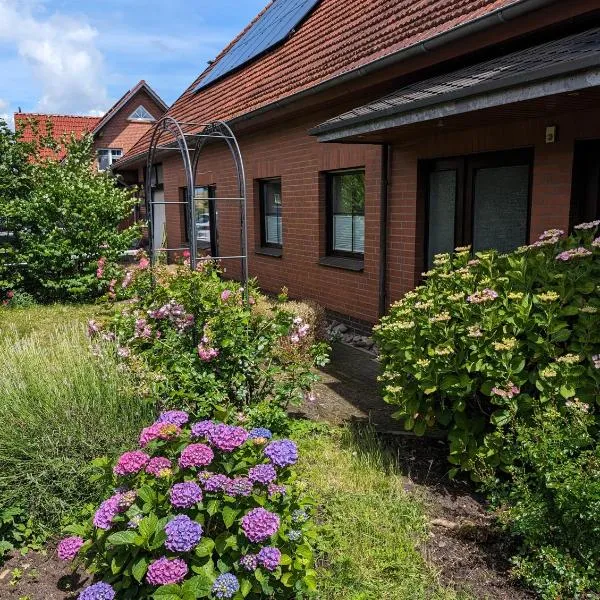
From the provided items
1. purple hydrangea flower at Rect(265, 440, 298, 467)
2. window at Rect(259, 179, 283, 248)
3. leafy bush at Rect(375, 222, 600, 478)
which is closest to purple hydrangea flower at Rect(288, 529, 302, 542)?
purple hydrangea flower at Rect(265, 440, 298, 467)

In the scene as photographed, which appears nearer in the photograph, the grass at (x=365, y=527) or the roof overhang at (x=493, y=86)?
the grass at (x=365, y=527)

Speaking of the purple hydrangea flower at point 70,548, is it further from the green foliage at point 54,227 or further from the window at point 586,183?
the green foliage at point 54,227

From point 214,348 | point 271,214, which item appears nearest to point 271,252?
point 271,214

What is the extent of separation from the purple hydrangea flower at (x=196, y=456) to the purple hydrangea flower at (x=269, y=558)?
0.39 meters

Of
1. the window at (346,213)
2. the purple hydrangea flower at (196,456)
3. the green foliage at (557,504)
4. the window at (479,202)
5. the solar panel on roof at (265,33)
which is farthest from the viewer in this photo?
the solar panel on roof at (265,33)

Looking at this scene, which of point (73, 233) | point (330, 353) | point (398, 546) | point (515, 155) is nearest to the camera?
point (398, 546)

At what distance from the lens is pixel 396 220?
6879 millimetres

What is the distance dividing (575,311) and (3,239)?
10108mm

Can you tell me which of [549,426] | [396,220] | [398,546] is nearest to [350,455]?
[398,546]

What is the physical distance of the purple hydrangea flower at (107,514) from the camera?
88.7 inches

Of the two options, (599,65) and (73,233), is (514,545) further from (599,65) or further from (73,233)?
(73,233)

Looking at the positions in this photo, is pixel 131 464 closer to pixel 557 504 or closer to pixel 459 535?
pixel 459 535

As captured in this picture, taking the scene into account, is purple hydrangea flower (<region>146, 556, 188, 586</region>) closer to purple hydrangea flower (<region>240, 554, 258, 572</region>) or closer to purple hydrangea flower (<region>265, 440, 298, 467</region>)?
purple hydrangea flower (<region>240, 554, 258, 572</region>)

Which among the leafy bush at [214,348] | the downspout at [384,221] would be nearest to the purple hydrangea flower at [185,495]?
the leafy bush at [214,348]
